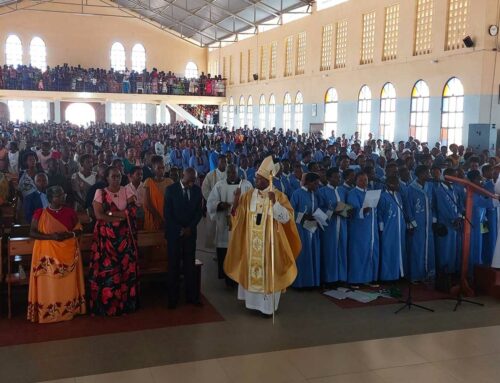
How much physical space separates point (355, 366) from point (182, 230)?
2499 millimetres

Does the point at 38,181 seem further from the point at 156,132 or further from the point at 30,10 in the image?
the point at 30,10

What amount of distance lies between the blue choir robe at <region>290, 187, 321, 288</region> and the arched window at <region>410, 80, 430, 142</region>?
12.0 meters

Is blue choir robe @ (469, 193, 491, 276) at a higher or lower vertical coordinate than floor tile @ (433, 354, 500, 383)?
higher

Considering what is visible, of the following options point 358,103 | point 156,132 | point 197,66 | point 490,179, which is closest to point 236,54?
point 197,66

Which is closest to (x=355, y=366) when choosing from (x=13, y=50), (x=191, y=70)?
(x=13, y=50)

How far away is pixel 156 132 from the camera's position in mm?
24312

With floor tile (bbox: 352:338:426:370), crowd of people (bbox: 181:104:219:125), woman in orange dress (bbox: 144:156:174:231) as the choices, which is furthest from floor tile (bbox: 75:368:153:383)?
crowd of people (bbox: 181:104:219:125)

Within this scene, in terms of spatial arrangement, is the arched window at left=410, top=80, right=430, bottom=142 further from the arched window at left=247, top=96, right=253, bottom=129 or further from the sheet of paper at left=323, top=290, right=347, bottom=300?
the arched window at left=247, top=96, right=253, bottom=129

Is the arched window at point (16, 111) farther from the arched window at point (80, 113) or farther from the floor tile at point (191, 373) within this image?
the floor tile at point (191, 373)

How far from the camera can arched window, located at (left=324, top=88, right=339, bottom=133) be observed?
23.3 meters

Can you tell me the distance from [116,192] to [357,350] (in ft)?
10.1

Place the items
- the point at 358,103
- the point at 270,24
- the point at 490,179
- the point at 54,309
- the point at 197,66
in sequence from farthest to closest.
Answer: the point at 197,66, the point at 270,24, the point at 358,103, the point at 490,179, the point at 54,309

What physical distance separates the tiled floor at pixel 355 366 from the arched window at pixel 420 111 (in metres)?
13.6

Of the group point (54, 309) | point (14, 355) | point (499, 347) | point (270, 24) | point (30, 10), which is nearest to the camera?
point (14, 355)
